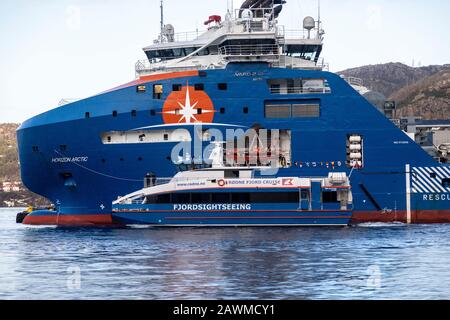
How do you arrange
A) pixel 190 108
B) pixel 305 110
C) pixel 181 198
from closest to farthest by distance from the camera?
1. pixel 181 198
2. pixel 190 108
3. pixel 305 110

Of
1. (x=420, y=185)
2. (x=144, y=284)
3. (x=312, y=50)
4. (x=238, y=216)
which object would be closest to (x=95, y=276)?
(x=144, y=284)

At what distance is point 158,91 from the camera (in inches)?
1957

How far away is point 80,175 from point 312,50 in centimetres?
1653

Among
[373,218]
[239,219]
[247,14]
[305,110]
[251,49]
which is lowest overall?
[373,218]

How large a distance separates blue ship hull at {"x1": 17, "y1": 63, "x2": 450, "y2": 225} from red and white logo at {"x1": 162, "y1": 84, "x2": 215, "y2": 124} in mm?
364

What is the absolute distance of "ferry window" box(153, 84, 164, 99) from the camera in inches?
1955

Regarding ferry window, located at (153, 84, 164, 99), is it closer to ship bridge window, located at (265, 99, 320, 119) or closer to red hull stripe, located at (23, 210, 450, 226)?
ship bridge window, located at (265, 99, 320, 119)

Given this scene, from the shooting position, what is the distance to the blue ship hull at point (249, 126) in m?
48.6

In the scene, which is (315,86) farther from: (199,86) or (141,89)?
(141,89)

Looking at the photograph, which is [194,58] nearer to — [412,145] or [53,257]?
[412,145]

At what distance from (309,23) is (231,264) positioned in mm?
28866

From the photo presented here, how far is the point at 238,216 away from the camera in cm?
4591

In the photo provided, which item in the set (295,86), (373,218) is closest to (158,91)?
(295,86)

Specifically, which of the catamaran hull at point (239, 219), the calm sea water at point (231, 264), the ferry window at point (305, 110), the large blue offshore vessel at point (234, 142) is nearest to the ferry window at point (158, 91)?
the large blue offshore vessel at point (234, 142)
